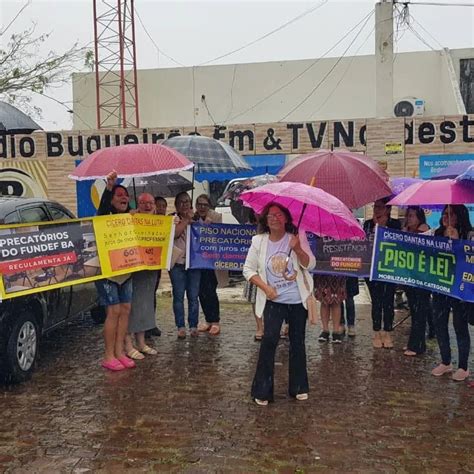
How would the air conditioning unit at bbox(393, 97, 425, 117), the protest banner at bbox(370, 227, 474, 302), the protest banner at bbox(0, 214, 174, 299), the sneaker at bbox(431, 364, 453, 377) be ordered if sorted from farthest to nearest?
the air conditioning unit at bbox(393, 97, 425, 117)
the sneaker at bbox(431, 364, 453, 377)
the protest banner at bbox(370, 227, 474, 302)
the protest banner at bbox(0, 214, 174, 299)

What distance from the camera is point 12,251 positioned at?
204 inches

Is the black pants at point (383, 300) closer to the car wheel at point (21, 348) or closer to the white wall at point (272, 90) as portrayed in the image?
the car wheel at point (21, 348)

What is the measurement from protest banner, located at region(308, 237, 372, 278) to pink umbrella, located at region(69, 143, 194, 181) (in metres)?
1.86

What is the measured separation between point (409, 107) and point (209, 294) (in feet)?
49.2

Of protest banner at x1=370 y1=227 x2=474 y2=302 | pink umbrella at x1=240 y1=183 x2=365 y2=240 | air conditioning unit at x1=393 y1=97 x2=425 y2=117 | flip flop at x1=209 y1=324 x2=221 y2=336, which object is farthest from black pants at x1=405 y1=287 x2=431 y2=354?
air conditioning unit at x1=393 y1=97 x2=425 y2=117

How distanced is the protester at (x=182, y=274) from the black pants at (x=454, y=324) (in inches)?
109

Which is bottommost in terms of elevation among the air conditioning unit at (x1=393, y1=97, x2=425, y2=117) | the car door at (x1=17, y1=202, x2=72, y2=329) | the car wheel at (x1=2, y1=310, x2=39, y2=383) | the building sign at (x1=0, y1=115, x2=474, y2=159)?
the car wheel at (x1=2, y1=310, x2=39, y2=383)

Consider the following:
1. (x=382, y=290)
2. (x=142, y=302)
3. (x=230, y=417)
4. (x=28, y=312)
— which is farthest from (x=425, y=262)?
(x=28, y=312)

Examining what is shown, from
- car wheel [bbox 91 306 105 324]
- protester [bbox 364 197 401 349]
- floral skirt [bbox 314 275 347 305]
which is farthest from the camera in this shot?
car wheel [bbox 91 306 105 324]

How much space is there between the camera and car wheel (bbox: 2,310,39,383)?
17.6ft

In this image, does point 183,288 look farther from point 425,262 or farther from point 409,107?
point 409,107

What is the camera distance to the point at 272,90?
22.2m

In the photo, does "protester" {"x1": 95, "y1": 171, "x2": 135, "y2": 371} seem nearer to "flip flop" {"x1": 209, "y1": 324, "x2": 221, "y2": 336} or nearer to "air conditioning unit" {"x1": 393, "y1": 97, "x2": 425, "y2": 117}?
"flip flop" {"x1": 209, "y1": 324, "x2": 221, "y2": 336}

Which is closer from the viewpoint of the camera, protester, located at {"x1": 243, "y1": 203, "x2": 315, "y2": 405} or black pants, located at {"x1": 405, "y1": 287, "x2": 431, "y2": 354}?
protester, located at {"x1": 243, "y1": 203, "x2": 315, "y2": 405}
